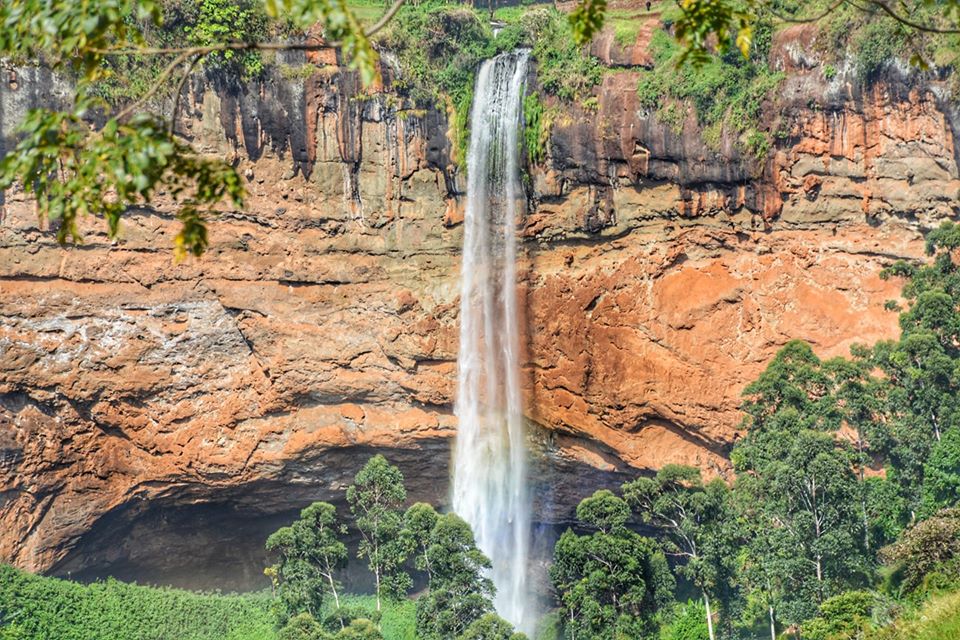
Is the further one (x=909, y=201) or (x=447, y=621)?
(x=909, y=201)

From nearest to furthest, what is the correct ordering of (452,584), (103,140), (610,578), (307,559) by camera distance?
(103,140) → (610,578) → (452,584) → (307,559)

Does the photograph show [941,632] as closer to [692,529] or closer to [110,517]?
[692,529]

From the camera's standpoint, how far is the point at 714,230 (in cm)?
2911

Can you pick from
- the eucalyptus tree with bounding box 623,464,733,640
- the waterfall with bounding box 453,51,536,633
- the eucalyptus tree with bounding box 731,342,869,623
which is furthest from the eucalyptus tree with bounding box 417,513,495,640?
the eucalyptus tree with bounding box 731,342,869,623

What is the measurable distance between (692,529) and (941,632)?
46.9 feet

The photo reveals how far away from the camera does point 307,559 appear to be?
2862cm

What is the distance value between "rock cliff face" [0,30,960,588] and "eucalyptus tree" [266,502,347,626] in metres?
2.98

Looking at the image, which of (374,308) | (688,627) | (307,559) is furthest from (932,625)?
(374,308)

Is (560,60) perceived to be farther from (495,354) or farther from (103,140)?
A: (103,140)

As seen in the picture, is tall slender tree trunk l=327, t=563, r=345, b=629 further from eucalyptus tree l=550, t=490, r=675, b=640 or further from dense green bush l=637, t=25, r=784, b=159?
dense green bush l=637, t=25, r=784, b=159

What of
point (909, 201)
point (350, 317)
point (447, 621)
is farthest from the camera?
point (350, 317)

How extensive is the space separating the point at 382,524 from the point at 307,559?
6.09ft

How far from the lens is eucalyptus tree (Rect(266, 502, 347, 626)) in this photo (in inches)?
1103

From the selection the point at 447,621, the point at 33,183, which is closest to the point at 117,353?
the point at 447,621
